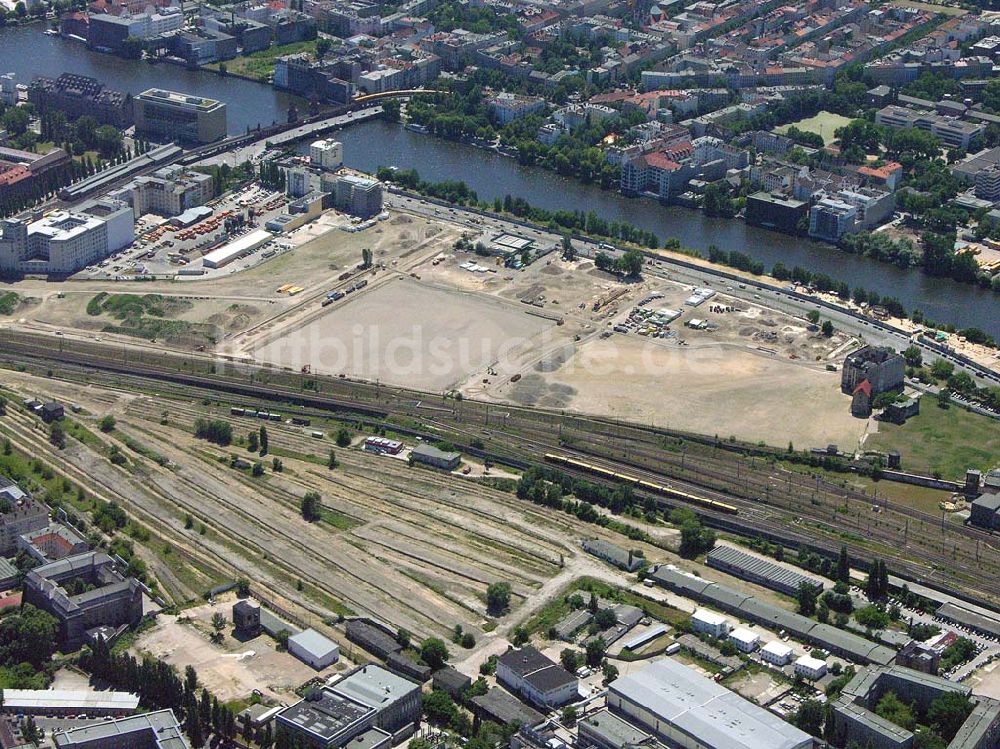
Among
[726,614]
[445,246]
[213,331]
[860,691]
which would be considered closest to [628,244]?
[445,246]

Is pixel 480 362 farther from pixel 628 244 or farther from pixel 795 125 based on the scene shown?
pixel 795 125

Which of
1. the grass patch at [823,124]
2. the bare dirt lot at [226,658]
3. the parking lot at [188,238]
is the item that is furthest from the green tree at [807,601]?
the grass patch at [823,124]

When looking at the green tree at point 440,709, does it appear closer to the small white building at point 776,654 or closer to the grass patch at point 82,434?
the small white building at point 776,654

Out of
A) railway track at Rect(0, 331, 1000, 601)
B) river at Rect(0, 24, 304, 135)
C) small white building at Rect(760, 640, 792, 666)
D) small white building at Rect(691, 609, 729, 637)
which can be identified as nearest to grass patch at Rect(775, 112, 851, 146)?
river at Rect(0, 24, 304, 135)

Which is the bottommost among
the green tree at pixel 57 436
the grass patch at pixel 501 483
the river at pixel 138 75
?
the green tree at pixel 57 436

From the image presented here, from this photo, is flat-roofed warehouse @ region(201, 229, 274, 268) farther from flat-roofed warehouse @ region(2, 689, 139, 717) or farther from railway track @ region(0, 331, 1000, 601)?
flat-roofed warehouse @ region(2, 689, 139, 717)
